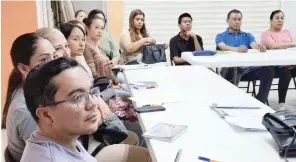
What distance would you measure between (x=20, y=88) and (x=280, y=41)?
165 inches

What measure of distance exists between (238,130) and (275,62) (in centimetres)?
227

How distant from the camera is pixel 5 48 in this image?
3426 millimetres

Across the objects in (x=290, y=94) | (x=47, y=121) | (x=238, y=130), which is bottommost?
(x=290, y=94)

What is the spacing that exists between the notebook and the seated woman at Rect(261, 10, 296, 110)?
10.4 feet

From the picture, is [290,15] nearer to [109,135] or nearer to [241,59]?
[241,59]

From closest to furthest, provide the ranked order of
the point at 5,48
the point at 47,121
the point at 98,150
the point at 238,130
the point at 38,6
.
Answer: the point at 47,121
the point at 238,130
the point at 98,150
the point at 5,48
the point at 38,6

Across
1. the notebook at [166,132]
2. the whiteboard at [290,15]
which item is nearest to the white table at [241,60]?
the whiteboard at [290,15]

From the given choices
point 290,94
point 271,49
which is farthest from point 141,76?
point 290,94

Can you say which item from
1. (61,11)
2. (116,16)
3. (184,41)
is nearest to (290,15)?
(184,41)

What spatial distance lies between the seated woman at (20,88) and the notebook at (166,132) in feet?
1.64

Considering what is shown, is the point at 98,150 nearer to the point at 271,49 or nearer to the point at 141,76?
the point at 141,76

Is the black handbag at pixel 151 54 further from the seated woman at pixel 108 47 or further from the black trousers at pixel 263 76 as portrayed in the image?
the black trousers at pixel 263 76

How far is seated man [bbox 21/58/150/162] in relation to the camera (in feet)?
3.55

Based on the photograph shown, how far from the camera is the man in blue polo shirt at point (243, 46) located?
433 cm
